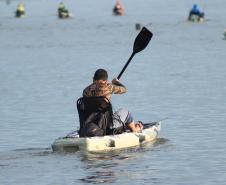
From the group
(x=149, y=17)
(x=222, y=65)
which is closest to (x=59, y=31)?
(x=149, y=17)

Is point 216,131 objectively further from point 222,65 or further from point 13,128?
point 222,65

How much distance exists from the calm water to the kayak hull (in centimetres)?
15

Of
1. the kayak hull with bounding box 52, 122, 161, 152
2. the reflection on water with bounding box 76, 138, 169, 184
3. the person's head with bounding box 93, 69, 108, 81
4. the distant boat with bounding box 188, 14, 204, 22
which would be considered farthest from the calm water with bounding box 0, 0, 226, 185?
the distant boat with bounding box 188, 14, 204, 22

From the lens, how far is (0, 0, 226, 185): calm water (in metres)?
15.7

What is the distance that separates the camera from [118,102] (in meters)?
26.4

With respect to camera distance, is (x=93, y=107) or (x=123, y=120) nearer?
(x=93, y=107)

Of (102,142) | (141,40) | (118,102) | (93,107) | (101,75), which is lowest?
(118,102)

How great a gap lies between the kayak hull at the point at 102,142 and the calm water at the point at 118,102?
15 cm

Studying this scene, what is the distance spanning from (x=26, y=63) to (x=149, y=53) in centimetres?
657

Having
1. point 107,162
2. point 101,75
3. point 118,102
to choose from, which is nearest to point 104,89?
point 101,75

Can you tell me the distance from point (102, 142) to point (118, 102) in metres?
9.40

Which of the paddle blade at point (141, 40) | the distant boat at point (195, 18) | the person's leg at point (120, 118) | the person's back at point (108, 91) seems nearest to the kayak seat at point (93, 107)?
the person's back at point (108, 91)

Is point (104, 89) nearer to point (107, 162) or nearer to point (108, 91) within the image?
A: point (108, 91)

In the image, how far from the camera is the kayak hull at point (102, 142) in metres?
16.8
